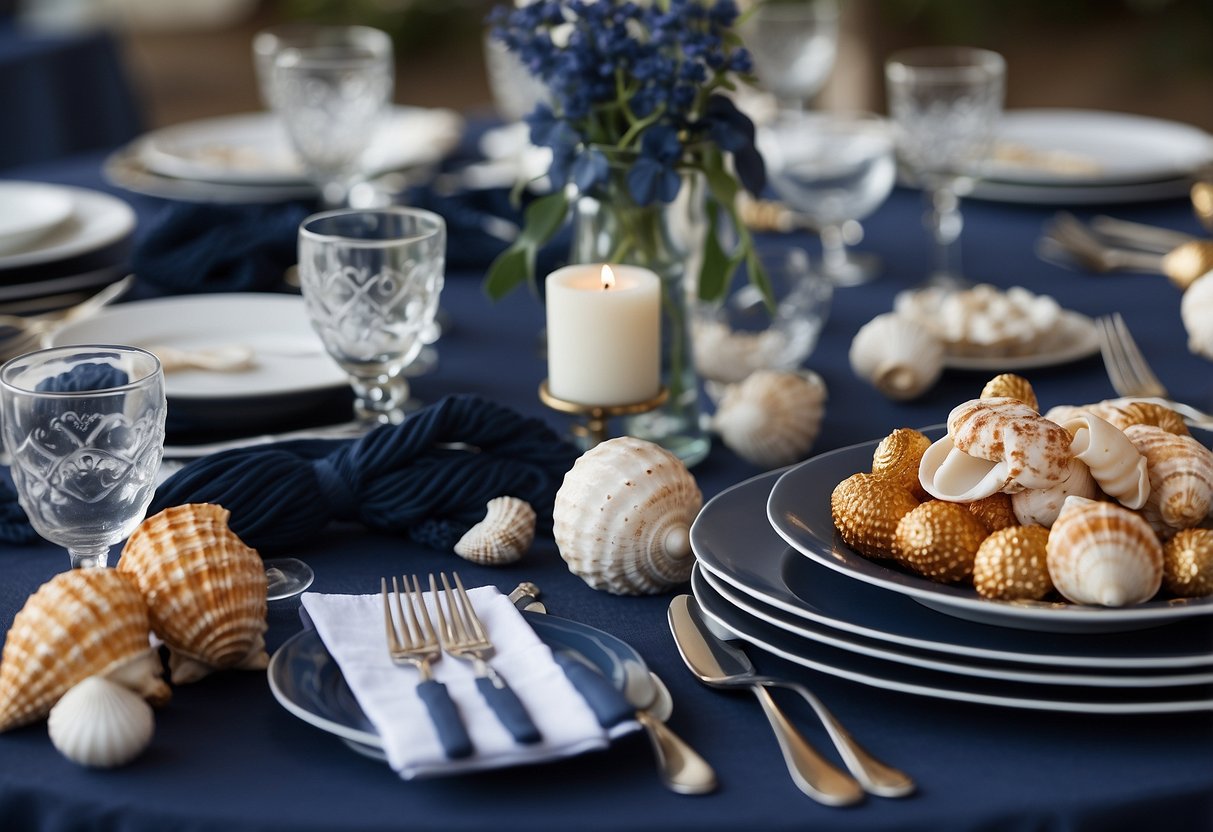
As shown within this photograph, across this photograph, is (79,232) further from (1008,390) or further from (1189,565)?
(1189,565)

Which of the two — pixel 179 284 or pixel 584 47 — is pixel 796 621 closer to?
pixel 584 47

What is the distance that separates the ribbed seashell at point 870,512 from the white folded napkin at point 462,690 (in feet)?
0.62

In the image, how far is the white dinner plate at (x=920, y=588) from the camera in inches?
A: 28.5

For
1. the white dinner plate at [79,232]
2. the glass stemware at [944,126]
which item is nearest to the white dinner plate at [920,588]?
the glass stemware at [944,126]

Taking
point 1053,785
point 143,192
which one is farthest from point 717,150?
point 143,192

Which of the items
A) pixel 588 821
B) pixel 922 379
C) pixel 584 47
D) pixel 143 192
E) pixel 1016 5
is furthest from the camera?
pixel 1016 5

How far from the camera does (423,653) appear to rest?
787mm

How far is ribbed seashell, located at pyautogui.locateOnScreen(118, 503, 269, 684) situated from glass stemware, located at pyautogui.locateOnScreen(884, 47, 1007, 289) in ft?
3.10

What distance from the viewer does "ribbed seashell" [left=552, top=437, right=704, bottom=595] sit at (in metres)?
0.89

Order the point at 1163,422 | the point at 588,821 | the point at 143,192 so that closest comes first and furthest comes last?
the point at 588,821 < the point at 1163,422 < the point at 143,192

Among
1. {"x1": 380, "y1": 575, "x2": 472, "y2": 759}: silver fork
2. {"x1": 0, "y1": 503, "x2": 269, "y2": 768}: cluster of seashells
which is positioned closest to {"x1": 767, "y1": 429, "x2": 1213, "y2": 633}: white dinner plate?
{"x1": 380, "y1": 575, "x2": 472, "y2": 759}: silver fork

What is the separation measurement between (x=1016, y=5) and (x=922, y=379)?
15.6 feet

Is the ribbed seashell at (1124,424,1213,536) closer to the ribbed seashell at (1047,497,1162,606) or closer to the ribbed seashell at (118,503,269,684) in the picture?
the ribbed seashell at (1047,497,1162,606)

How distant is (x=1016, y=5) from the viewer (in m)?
5.52
